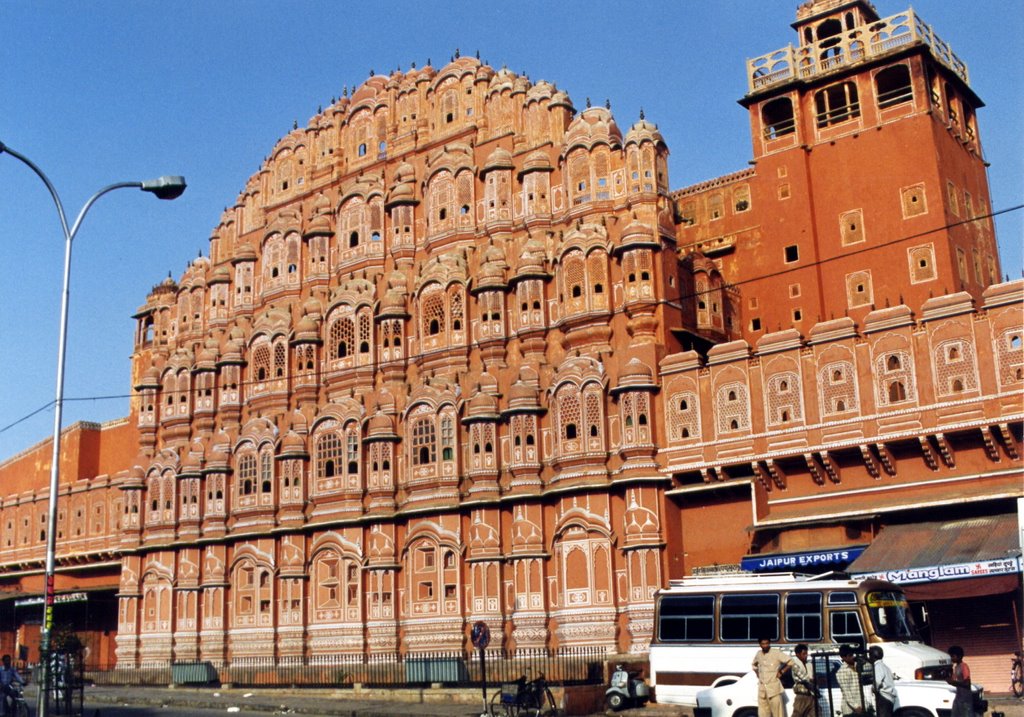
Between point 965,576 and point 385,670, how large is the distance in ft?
59.3

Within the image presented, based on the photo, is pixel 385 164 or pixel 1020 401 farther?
pixel 385 164

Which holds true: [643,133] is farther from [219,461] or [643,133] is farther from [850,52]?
[219,461]

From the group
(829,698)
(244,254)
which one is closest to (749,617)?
(829,698)

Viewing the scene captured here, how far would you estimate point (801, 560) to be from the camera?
1258 inches

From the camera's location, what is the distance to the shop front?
28.2 metres

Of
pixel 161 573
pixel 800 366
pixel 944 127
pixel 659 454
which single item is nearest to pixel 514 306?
pixel 659 454

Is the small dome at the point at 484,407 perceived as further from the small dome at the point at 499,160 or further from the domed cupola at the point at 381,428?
the small dome at the point at 499,160

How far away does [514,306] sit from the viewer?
42.0 metres

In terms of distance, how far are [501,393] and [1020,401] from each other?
17260 mm

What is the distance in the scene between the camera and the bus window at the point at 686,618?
24.3 metres

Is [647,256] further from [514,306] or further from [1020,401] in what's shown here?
[1020,401]

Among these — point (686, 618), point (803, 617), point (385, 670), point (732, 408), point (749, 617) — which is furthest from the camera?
point (385, 670)

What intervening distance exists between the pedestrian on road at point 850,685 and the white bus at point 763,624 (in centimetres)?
327

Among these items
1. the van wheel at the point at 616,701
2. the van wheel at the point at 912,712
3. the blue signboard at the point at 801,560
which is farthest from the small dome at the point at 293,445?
the van wheel at the point at 912,712
